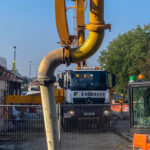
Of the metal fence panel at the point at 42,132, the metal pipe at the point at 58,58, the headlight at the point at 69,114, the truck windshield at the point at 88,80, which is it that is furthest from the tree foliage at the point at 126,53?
the metal pipe at the point at 58,58

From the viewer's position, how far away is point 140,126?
8.48 metres


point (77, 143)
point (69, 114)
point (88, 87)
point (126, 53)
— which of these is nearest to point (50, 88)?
point (77, 143)

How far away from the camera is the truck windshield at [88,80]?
52.4ft

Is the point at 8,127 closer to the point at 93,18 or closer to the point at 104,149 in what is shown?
the point at 104,149

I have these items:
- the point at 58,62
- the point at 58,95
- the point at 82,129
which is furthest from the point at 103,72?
the point at 58,62

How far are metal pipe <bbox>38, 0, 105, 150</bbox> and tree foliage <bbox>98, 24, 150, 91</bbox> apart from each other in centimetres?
2944

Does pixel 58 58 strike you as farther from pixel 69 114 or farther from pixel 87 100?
pixel 87 100

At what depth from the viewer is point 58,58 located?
6.05 m

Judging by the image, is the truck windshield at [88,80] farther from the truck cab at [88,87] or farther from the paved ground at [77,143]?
the paved ground at [77,143]

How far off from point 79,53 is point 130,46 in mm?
32385

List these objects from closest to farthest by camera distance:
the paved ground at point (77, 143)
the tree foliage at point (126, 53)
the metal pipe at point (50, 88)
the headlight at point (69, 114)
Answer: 1. the metal pipe at point (50, 88)
2. the paved ground at point (77, 143)
3. the headlight at point (69, 114)
4. the tree foliage at point (126, 53)

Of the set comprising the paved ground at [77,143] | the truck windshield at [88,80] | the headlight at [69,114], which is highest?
the truck windshield at [88,80]

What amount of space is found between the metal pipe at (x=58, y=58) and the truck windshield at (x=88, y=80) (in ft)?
31.9

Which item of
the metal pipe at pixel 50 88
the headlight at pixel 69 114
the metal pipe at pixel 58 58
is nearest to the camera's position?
the metal pipe at pixel 58 58
